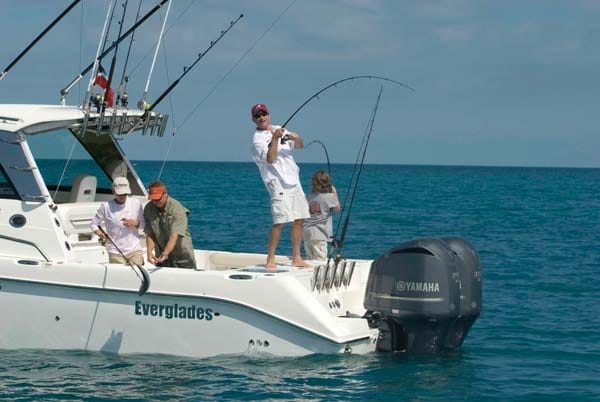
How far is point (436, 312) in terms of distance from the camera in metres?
9.29

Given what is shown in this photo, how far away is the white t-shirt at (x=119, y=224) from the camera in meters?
9.82

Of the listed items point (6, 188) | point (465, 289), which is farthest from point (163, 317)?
point (465, 289)

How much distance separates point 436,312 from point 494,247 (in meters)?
15.3

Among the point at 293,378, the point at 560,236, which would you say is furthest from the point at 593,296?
the point at 560,236

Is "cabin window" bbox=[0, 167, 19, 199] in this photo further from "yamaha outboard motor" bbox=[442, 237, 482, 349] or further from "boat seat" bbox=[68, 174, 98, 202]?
"yamaha outboard motor" bbox=[442, 237, 482, 349]

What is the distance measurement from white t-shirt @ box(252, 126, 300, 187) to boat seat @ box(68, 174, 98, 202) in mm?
2138

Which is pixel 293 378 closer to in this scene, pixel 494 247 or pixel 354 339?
pixel 354 339

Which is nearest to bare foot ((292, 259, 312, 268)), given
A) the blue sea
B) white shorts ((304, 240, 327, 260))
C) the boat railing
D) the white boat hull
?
the white boat hull

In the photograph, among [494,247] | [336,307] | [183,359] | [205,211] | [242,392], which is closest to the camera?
[242,392]

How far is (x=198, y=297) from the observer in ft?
30.0

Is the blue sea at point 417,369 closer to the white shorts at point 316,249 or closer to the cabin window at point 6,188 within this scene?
the cabin window at point 6,188

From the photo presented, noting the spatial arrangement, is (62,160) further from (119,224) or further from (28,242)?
(119,224)

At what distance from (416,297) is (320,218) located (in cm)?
177

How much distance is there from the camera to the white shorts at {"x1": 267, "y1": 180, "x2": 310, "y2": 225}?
966cm
